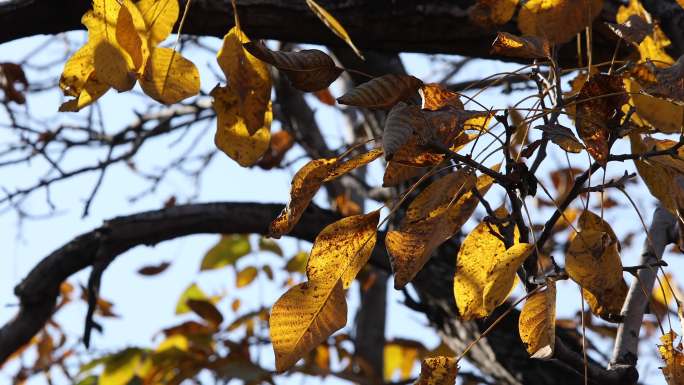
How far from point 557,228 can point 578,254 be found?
1.84 metres

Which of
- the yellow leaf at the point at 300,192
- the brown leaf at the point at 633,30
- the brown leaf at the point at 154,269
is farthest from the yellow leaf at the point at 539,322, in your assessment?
the brown leaf at the point at 154,269

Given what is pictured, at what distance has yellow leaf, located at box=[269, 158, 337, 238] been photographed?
0.91m

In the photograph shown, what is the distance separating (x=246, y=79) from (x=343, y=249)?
0.24m

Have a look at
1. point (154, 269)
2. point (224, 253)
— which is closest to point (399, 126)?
point (224, 253)

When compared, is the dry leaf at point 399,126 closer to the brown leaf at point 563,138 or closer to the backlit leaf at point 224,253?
the brown leaf at point 563,138

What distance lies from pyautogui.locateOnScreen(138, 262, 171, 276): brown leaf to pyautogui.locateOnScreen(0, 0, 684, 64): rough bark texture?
3.56 ft

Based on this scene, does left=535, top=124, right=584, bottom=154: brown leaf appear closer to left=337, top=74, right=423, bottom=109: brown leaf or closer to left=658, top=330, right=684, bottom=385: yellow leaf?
left=337, top=74, right=423, bottom=109: brown leaf

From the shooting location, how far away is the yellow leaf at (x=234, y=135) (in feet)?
3.36

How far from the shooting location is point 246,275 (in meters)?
2.71

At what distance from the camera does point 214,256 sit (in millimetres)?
2477

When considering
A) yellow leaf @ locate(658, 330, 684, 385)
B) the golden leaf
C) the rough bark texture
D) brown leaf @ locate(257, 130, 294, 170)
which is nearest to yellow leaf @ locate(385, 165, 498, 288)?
yellow leaf @ locate(658, 330, 684, 385)

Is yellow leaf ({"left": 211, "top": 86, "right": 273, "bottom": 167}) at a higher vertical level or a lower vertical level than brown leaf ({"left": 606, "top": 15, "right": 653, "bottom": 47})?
lower

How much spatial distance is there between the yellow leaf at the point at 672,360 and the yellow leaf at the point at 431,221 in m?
0.27

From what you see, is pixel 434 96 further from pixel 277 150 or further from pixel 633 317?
pixel 277 150
